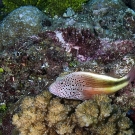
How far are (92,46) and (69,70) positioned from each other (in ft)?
2.00

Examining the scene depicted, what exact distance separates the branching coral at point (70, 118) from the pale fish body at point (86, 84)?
0.12m

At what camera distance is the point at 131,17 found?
15.7 ft

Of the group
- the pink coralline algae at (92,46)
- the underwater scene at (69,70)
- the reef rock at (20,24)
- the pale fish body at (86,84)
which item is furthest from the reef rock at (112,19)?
the pale fish body at (86,84)

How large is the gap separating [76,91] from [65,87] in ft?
0.53

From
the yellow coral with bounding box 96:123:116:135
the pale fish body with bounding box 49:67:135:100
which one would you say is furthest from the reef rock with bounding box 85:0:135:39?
the yellow coral with bounding box 96:123:116:135

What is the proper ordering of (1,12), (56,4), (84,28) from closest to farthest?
(84,28)
(56,4)
(1,12)

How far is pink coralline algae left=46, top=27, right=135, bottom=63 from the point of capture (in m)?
4.38

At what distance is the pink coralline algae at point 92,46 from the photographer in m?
4.38

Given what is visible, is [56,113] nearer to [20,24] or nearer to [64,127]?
[64,127]

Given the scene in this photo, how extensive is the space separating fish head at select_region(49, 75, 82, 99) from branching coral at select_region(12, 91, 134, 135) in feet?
Answer: 0.46

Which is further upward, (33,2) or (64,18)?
(64,18)

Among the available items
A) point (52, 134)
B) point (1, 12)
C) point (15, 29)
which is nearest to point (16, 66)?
point (15, 29)

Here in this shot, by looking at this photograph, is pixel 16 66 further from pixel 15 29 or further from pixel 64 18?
pixel 64 18

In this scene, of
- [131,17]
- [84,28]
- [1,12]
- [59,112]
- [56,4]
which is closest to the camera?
[59,112]
